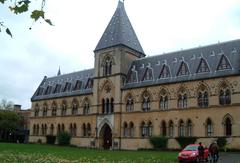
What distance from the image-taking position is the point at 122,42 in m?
61.0

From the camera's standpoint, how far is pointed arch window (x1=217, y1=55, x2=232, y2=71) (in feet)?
157

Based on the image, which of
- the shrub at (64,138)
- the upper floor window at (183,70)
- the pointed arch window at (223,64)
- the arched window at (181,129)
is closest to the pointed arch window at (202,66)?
the pointed arch window at (223,64)

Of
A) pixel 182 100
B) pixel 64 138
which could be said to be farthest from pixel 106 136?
pixel 182 100

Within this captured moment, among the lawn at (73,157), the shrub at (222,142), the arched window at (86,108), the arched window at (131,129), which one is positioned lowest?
the lawn at (73,157)

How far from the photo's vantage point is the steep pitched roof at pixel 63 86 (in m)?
68.9

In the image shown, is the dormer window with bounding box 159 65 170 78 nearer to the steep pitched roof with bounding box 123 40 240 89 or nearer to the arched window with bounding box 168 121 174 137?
the steep pitched roof with bounding box 123 40 240 89

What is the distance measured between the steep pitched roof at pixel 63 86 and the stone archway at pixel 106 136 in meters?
8.65

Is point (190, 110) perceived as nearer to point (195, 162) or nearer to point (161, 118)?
point (161, 118)

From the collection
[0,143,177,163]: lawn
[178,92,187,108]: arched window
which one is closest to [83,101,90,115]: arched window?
[178,92,187,108]: arched window

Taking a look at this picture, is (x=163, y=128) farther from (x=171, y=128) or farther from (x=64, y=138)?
(x=64, y=138)

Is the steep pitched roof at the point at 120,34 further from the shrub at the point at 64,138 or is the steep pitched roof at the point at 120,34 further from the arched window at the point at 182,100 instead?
the shrub at the point at 64,138

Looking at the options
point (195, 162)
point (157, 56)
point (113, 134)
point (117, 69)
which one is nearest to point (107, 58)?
point (117, 69)

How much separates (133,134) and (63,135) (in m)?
15.2

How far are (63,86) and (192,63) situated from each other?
31.9 m
